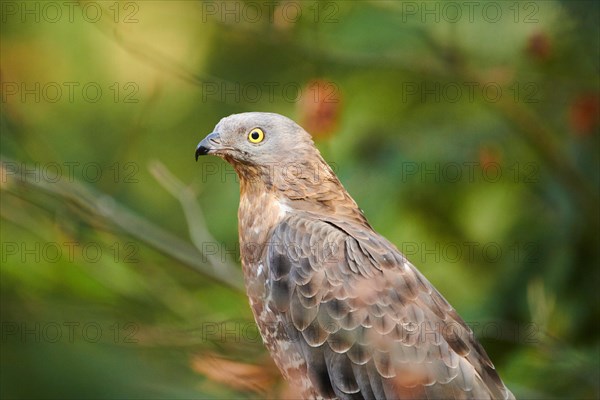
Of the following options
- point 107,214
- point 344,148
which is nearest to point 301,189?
point 107,214

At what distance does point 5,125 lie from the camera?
4.33 meters

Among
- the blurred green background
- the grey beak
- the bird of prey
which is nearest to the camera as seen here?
the bird of prey

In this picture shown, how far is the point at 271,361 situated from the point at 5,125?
198 centimetres

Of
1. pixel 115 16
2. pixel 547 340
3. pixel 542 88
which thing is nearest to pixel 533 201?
pixel 542 88

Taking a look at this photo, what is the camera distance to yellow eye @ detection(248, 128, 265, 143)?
12.4ft

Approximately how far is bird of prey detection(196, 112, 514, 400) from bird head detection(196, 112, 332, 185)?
0.80 ft

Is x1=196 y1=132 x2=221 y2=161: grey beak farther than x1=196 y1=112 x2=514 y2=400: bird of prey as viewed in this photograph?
Yes

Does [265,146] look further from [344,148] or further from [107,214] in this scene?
[344,148]

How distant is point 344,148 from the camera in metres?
5.56

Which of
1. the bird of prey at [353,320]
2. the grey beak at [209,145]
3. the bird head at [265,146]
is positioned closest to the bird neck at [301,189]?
the bird head at [265,146]

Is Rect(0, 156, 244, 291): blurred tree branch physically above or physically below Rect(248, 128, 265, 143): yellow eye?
below

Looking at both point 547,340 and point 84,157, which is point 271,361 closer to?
point 547,340

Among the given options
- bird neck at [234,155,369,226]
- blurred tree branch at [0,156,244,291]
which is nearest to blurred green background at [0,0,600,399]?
blurred tree branch at [0,156,244,291]

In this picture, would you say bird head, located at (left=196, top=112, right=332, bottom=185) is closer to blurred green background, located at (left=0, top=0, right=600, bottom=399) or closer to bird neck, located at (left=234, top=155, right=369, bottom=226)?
A: bird neck, located at (left=234, top=155, right=369, bottom=226)
